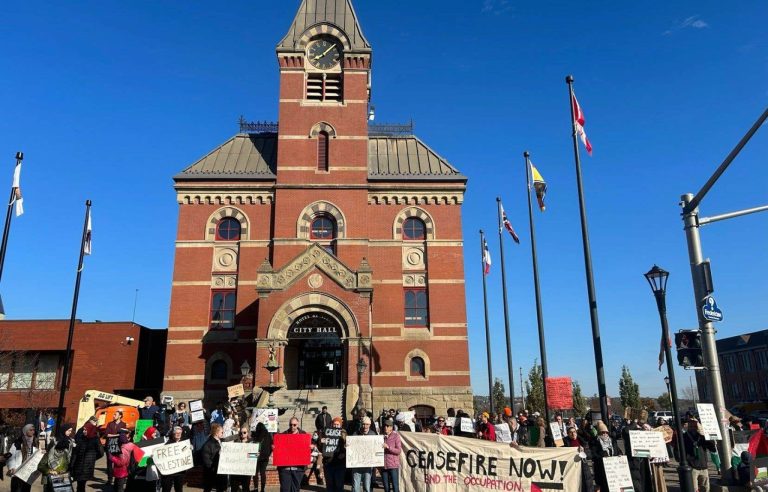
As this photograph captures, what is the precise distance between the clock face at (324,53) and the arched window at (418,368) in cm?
1890

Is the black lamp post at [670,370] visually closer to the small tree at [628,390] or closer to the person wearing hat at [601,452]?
the person wearing hat at [601,452]

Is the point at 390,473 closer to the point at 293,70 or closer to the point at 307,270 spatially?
Result: the point at 307,270

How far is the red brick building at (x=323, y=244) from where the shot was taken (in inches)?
1192

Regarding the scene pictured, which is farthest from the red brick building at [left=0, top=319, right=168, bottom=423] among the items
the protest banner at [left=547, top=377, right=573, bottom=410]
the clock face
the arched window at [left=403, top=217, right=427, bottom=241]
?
the protest banner at [left=547, top=377, right=573, bottom=410]

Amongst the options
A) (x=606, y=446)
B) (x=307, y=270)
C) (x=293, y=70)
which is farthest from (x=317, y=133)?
(x=606, y=446)

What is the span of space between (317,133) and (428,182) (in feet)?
24.4

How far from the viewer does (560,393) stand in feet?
80.9

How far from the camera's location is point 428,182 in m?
33.6

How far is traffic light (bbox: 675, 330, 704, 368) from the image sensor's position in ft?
40.0

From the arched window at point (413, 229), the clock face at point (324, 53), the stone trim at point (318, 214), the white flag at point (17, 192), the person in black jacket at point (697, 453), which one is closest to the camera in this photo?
the person in black jacket at point (697, 453)

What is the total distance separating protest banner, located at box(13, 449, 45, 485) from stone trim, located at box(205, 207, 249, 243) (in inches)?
842

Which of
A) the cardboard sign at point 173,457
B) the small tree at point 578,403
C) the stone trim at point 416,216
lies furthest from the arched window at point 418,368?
the small tree at point 578,403

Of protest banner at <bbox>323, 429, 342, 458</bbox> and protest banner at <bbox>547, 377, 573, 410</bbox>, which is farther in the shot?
protest banner at <bbox>547, 377, 573, 410</bbox>

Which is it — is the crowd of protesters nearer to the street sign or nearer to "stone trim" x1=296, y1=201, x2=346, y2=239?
the street sign
